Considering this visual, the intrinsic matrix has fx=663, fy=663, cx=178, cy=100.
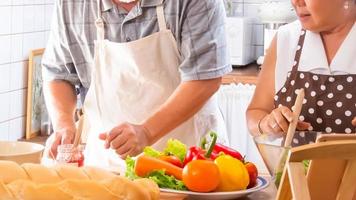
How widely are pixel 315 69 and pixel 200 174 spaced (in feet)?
2.12

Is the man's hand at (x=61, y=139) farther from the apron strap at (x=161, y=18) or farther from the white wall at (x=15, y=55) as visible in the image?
the white wall at (x=15, y=55)

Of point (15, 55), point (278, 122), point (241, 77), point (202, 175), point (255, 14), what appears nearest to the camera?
point (202, 175)

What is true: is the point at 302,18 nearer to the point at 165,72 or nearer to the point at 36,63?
the point at 165,72

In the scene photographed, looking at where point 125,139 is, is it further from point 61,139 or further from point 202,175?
point 202,175

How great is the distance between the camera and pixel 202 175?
3.99 feet

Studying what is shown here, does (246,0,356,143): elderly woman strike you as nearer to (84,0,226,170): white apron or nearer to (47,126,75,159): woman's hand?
(84,0,226,170): white apron

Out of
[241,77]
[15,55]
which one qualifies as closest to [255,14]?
[241,77]

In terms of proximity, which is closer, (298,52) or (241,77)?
(298,52)

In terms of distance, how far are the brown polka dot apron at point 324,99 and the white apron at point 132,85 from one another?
1.02 feet

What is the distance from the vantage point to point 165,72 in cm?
187

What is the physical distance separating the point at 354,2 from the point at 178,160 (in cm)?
69

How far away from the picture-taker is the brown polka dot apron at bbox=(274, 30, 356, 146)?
1664 mm

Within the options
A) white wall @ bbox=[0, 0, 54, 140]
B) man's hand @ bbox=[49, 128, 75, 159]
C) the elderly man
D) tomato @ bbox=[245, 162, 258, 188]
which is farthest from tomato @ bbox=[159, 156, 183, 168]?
white wall @ bbox=[0, 0, 54, 140]

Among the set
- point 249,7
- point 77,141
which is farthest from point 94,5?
point 249,7
